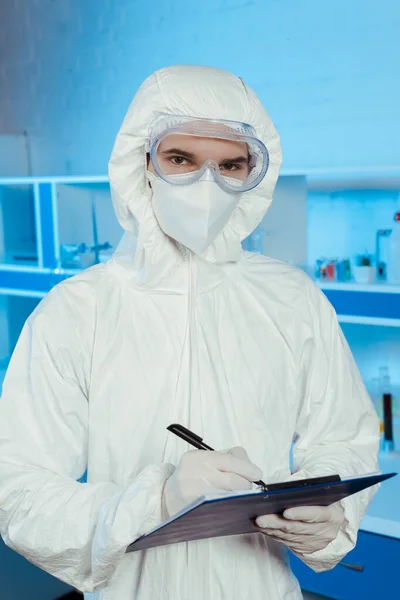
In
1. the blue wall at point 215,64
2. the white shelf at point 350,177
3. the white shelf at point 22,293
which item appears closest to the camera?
the white shelf at point 350,177

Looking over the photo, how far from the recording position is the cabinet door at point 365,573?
1734mm

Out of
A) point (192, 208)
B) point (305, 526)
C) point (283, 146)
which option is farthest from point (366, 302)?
point (305, 526)

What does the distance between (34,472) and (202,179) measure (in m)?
0.53

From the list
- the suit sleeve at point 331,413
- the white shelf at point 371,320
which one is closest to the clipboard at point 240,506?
the suit sleeve at point 331,413

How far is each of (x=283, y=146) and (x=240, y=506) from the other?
2070 millimetres

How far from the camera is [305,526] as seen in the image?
37.4 inches

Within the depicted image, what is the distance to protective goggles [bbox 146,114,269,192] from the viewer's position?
1.11 meters

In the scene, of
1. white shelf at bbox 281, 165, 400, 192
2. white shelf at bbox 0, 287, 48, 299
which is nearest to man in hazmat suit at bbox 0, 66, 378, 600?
white shelf at bbox 281, 165, 400, 192

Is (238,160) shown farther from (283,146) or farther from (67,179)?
(67,179)

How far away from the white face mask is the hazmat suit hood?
0.11 ft

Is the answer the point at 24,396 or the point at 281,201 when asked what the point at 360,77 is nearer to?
the point at 281,201

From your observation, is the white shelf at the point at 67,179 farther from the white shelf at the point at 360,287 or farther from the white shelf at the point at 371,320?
the white shelf at the point at 371,320

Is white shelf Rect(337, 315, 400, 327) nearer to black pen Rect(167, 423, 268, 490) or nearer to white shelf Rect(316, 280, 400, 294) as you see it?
white shelf Rect(316, 280, 400, 294)

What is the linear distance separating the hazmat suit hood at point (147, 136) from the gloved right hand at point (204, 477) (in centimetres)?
35
